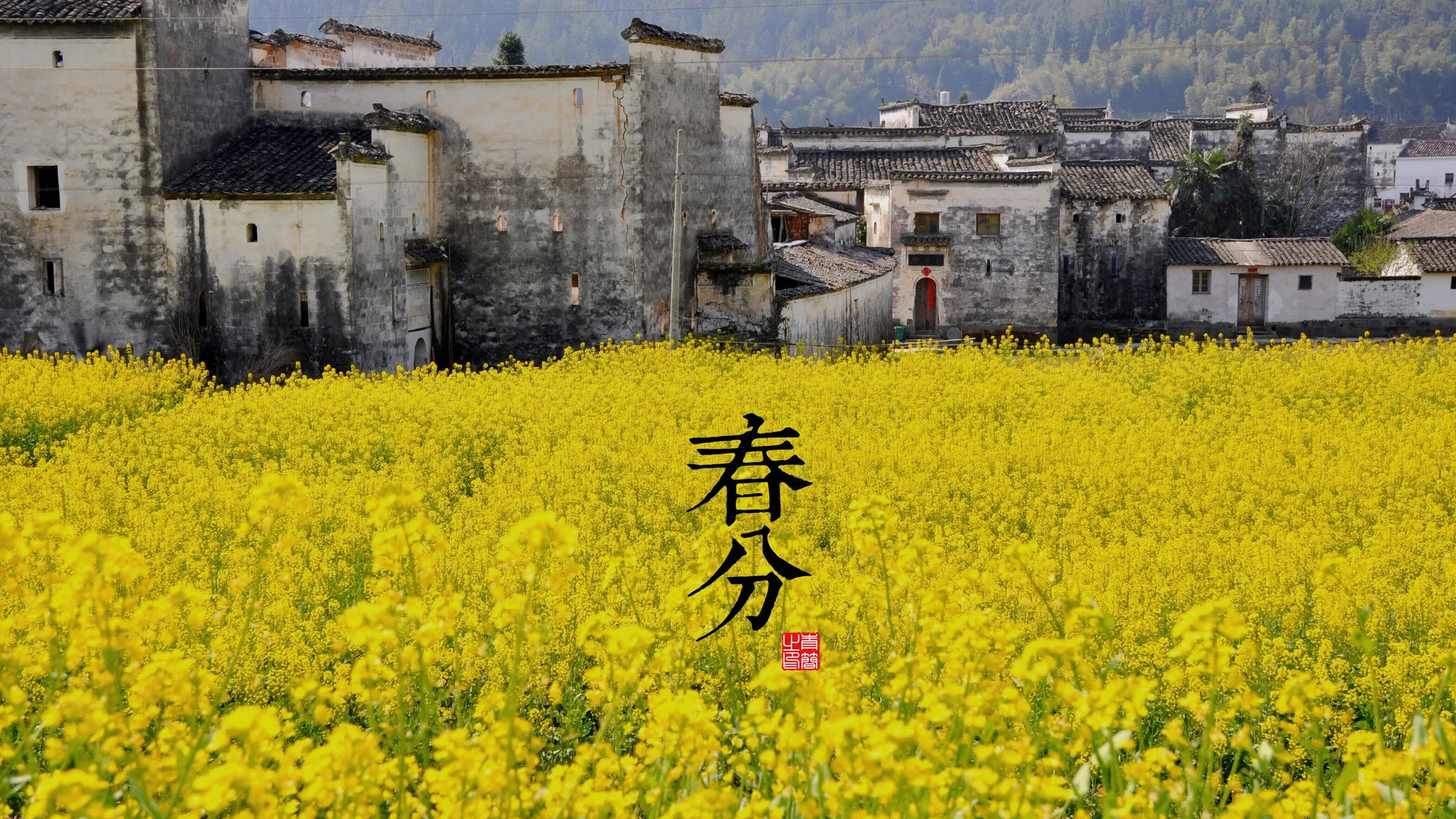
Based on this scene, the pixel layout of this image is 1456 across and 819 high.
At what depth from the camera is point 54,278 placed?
19375 mm

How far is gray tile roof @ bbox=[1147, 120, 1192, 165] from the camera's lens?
141ft

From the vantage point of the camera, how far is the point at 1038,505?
10641 millimetres

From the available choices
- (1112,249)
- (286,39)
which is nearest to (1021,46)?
(1112,249)

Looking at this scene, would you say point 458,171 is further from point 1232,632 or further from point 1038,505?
point 1232,632

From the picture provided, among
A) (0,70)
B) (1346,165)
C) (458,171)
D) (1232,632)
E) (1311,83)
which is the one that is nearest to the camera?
(1232,632)

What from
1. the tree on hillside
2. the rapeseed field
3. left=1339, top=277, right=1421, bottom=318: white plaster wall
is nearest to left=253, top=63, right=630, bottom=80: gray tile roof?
the rapeseed field

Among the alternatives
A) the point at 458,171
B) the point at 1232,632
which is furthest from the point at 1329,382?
the point at 1232,632

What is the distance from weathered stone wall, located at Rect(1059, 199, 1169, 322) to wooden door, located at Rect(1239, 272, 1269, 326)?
5.38 feet

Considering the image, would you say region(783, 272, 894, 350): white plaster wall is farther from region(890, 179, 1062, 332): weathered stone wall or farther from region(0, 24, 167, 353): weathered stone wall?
region(0, 24, 167, 353): weathered stone wall

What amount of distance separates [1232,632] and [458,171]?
17.3 meters

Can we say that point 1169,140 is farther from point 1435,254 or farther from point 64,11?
point 64,11

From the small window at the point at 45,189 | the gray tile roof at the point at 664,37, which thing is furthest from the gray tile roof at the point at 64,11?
the gray tile roof at the point at 664,37

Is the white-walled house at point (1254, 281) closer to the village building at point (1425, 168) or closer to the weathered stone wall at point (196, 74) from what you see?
the weathered stone wall at point (196, 74)

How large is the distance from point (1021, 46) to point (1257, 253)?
116 meters
